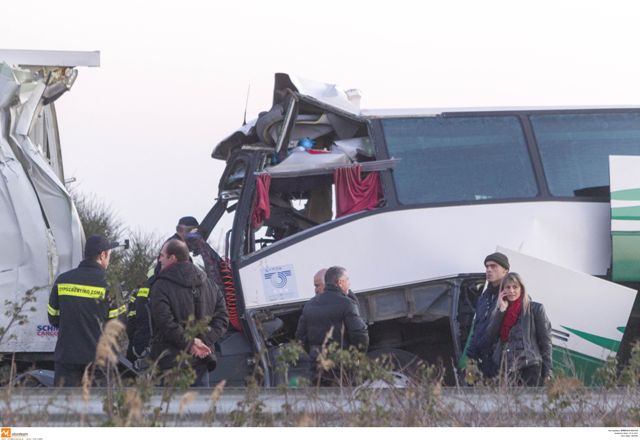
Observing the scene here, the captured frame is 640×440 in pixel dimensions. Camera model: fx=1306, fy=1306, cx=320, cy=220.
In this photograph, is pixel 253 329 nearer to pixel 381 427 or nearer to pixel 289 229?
pixel 289 229

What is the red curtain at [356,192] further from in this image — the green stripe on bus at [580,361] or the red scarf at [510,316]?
the green stripe on bus at [580,361]

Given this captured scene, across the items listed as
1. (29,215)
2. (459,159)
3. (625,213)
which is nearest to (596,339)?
(625,213)

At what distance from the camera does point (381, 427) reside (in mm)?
5922

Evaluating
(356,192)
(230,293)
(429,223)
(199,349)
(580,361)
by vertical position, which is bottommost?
(580,361)

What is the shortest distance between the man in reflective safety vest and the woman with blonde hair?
2.74 meters

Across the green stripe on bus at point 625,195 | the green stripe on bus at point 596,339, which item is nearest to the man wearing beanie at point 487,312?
the green stripe on bus at point 596,339

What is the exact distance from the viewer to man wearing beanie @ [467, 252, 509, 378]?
961 cm

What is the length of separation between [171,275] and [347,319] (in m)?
1.37

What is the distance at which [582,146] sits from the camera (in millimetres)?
11070

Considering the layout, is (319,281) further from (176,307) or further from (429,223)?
(176,307)

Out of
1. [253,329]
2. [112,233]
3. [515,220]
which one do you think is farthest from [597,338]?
[112,233]

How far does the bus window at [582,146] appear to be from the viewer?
35.8ft

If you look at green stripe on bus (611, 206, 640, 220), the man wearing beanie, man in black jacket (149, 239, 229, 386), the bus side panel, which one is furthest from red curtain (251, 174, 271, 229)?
green stripe on bus (611, 206, 640, 220)

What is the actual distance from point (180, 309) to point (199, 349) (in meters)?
0.33
